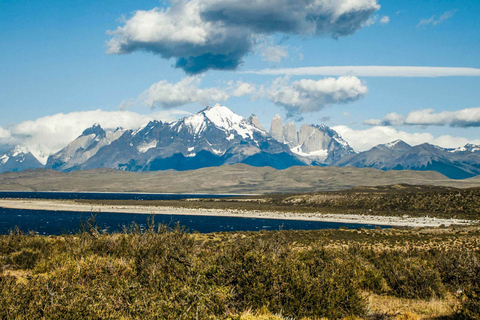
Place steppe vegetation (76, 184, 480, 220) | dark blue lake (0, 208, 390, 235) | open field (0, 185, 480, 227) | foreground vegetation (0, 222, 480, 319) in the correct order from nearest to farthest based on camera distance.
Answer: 1. foreground vegetation (0, 222, 480, 319)
2. dark blue lake (0, 208, 390, 235)
3. open field (0, 185, 480, 227)
4. steppe vegetation (76, 184, 480, 220)

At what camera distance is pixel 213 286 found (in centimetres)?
1170

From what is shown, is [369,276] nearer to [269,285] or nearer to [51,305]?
[269,285]

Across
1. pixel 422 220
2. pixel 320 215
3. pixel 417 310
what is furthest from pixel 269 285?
pixel 320 215

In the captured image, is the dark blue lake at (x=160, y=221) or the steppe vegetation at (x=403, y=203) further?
the steppe vegetation at (x=403, y=203)

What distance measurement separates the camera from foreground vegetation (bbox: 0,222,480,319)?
9.96 m

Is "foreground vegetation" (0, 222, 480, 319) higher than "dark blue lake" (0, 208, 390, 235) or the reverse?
higher

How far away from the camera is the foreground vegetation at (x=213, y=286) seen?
32.7 feet

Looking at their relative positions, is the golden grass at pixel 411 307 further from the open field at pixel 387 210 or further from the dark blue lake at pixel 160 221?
the open field at pixel 387 210

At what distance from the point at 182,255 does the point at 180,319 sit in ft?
23.5

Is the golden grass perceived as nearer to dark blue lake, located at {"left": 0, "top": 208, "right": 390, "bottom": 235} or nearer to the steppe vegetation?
dark blue lake, located at {"left": 0, "top": 208, "right": 390, "bottom": 235}

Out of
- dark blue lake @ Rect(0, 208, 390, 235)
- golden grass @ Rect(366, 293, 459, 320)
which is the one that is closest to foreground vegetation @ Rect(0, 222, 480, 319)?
golden grass @ Rect(366, 293, 459, 320)

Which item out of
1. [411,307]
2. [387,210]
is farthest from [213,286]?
[387,210]

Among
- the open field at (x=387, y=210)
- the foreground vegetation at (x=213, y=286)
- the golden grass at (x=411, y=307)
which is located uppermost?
the foreground vegetation at (x=213, y=286)

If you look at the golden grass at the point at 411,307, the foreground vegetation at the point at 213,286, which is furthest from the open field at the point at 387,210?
the golden grass at the point at 411,307
